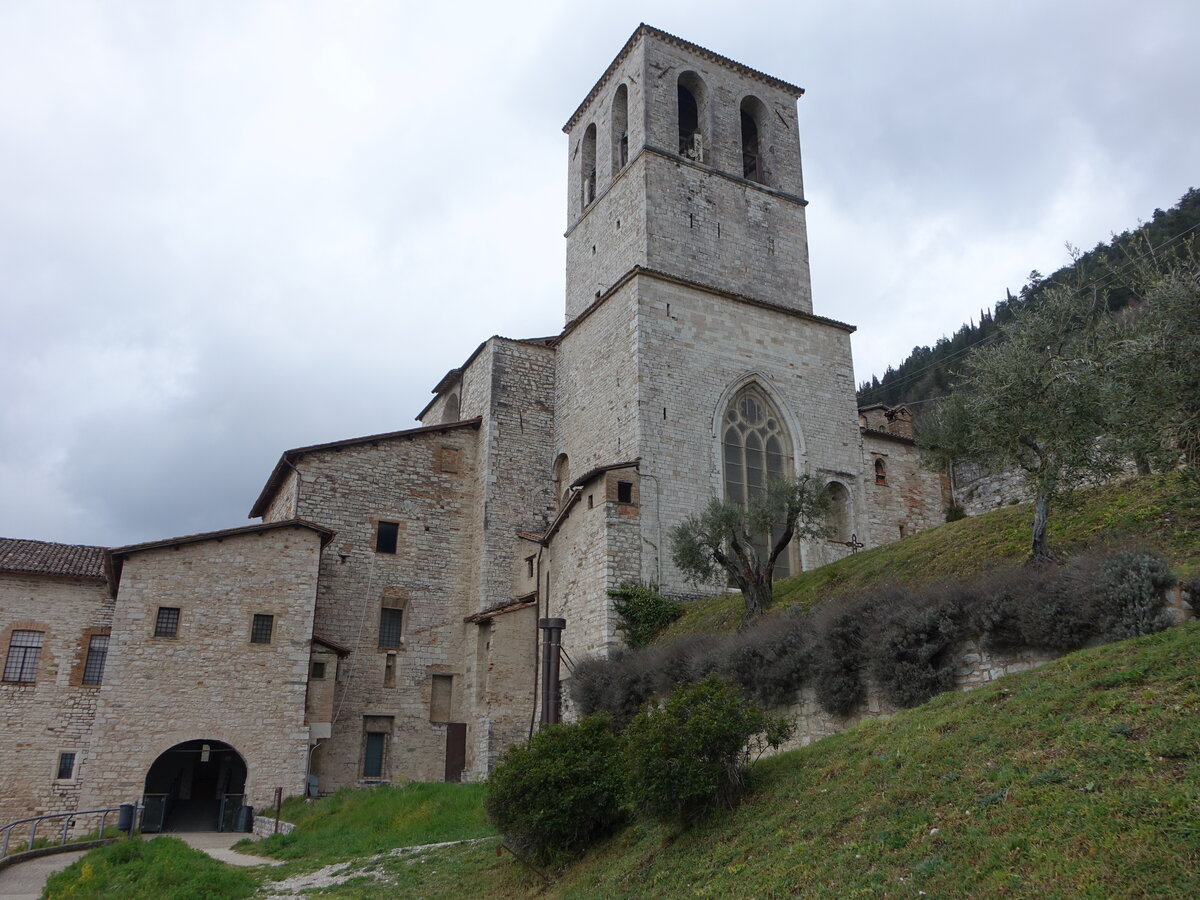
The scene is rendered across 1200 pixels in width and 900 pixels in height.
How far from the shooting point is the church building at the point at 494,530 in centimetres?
2133

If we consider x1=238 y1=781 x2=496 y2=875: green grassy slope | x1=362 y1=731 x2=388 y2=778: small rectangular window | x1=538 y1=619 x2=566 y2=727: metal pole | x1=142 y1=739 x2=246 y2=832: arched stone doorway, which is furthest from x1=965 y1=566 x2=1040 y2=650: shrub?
x1=362 y1=731 x2=388 y2=778: small rectangular window

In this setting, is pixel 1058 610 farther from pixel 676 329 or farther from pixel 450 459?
pixel 450 459

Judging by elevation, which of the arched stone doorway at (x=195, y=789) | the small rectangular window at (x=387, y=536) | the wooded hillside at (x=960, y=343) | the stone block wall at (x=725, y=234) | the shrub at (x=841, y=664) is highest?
the wooded hillside at (x=960, y=343)

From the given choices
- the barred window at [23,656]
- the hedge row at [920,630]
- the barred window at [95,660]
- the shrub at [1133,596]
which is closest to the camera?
the shrub at [1133,596]

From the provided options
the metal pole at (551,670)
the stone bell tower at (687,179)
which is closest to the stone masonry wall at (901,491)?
the stone bell tower at (687,179)

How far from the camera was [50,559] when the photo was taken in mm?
25938

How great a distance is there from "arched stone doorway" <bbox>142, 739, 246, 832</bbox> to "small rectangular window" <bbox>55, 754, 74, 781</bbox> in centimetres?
185

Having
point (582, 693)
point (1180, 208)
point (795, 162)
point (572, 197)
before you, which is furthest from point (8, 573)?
point (1180, 208)

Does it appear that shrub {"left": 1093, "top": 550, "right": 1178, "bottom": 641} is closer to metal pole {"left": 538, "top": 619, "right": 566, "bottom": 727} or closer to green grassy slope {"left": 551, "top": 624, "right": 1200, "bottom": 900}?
green grassy slope {"left": 551, "top": 624, "right": 1200, "bottom": 900}

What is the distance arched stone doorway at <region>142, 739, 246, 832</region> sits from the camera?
20781mm

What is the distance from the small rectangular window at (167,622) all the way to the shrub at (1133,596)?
61.0 ft

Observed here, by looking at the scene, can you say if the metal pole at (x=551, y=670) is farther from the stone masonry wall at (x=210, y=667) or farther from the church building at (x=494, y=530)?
the stone masonry wall at (x=210, y=667)

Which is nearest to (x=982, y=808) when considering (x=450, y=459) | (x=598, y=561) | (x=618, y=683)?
(x=618, y=683)

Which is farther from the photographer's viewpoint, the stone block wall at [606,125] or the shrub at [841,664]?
the stone block wall at [606,125]
